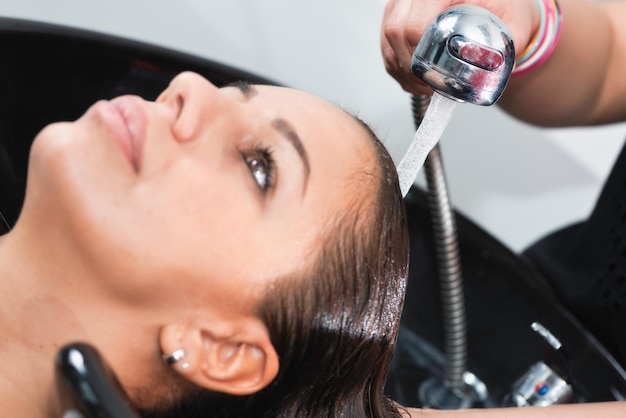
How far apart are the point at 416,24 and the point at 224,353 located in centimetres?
32

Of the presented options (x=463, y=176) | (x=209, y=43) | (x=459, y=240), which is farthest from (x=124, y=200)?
(x=463, y=176)

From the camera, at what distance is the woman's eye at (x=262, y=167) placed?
589mm

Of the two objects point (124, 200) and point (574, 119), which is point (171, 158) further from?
point (574, 119)

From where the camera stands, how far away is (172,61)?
92 cm

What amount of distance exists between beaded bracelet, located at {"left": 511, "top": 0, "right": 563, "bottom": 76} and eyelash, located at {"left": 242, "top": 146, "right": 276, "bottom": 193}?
312 mm

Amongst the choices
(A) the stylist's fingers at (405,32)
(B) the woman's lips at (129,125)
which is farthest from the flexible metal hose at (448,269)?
(B) the woman's lips at (129,125)

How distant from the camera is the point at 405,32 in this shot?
0.69 m

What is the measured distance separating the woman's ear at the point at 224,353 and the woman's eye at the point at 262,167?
0.10m

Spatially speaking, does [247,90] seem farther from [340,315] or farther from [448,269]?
[448,269]

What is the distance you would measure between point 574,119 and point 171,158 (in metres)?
0.55

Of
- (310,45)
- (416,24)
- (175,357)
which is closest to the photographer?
(175,357)

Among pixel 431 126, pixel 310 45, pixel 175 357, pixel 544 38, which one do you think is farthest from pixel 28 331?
pixel 310 45

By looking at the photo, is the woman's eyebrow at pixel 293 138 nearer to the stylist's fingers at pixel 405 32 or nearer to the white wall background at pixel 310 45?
the stylist's fingers at pixel 405 32

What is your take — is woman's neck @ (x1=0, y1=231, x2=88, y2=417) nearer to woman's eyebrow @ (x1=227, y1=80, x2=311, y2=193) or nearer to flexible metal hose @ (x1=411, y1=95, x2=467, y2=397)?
woman's eyebrow @ (x1=227, y1=80, x2=311, y2=193)
